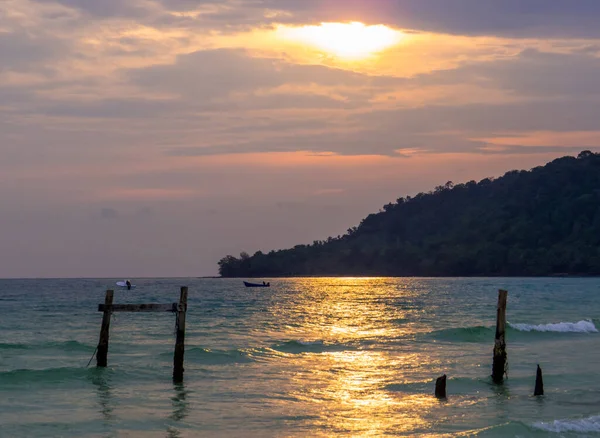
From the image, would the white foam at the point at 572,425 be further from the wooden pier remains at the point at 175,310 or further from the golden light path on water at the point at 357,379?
the wooden pier remains at the point at 175,310

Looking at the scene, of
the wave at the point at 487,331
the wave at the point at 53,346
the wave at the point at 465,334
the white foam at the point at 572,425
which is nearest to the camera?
the white foam at the point at 572,425

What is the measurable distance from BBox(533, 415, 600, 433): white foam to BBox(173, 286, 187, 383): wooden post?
12.0 metres

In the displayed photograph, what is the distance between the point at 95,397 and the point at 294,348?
17931mm

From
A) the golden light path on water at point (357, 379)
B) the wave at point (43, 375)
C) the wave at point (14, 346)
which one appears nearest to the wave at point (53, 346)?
the wave at point (14, 346)

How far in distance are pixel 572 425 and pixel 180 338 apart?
1324 cm

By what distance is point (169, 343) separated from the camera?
46219mm

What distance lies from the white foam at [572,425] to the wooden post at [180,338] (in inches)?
472

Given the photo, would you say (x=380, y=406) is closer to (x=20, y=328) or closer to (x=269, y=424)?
(x=269, y=424)

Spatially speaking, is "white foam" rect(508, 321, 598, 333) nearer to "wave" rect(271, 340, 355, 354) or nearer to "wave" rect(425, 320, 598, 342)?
"wave" rect(425, 320, 598, 342)

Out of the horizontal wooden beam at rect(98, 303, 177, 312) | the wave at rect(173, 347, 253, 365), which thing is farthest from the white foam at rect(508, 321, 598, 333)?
the horizontal wooden beam at rect(98, 303, 177, 312)

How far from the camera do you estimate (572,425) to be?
2288 centimetres

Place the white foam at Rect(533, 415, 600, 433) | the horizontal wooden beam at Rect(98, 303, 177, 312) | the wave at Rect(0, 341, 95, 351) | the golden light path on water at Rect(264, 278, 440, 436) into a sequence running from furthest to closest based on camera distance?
the wave at Rect(0, 341, 95, 351) → the horizontal wooden beam at Rect(98, 303, 177, 312) → the golden light path on water at Rect(264, 278, 440, 436) → the white foam at Rect(533, 415, 600, 433)

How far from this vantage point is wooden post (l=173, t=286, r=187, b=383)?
95.1 feet

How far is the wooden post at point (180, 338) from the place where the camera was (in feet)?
95.1
